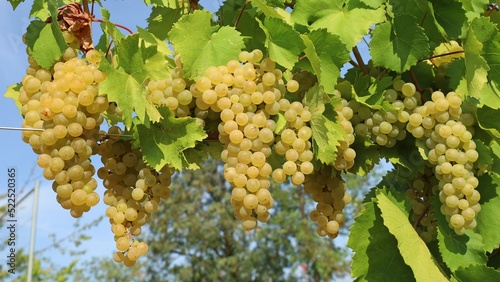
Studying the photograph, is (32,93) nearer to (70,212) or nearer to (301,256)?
(70,212)

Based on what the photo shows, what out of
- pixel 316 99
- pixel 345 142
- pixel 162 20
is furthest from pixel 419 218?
pixel 162 20

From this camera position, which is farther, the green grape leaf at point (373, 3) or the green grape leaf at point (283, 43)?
the green grape leaf at point (373, 3)

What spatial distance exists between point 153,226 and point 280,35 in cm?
944

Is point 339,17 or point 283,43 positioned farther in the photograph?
point 339,17

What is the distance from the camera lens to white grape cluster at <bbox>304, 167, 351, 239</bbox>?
1104 mm

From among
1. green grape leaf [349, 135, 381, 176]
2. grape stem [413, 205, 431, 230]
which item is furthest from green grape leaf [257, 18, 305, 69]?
grape stem [413, 205, 431, 230]

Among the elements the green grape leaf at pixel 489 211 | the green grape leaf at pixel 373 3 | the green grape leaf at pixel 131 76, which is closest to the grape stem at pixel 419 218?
the green grape leaf at pixel 489 211

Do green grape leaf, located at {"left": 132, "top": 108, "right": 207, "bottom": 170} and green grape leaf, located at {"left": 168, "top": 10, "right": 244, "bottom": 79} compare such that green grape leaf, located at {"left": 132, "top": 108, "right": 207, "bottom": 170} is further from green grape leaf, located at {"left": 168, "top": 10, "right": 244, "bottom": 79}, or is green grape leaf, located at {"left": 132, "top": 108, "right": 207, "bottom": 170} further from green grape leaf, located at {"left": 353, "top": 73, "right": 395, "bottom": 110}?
green grape leaf, located at {"left": 353, "top": 73, "right": 395, "bottom": 110}

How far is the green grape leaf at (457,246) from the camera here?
108 centimetres

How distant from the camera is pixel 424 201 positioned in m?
1.20

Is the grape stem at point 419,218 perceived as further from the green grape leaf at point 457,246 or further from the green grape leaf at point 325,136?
the green grape leaf at point 325,136

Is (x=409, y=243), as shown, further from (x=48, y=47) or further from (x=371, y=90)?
(x=48, y=47)

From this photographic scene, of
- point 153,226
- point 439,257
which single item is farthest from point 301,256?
point 439,257

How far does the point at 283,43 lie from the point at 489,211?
21.3 inches
